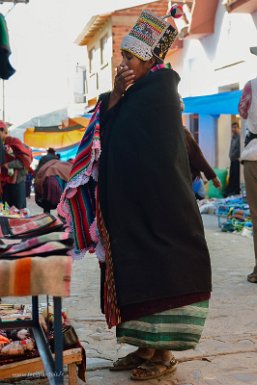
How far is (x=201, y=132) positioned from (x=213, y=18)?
3266 mm

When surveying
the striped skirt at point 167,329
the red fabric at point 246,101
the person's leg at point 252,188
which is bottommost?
the striped skirt at point 167,329

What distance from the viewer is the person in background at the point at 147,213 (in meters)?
3.37

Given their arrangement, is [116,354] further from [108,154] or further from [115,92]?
[115,92]

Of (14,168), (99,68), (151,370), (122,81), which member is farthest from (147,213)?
(99,68)

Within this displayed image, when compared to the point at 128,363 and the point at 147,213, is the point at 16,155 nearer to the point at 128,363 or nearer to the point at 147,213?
the point at 128,363

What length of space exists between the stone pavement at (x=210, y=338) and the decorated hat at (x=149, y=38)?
178cm

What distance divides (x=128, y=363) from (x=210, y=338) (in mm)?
887

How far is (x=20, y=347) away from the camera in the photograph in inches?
132

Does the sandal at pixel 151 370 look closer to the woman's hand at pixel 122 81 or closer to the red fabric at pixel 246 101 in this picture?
the woman's hand at pixel 122 81

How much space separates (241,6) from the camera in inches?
571

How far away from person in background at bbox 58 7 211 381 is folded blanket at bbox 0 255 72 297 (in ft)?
3.07

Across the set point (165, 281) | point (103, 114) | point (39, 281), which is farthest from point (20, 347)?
point (103, 114)

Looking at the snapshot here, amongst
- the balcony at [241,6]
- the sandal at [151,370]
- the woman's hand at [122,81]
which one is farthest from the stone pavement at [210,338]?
the balcony at [241,6]

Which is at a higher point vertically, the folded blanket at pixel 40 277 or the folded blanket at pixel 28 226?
the folded blanket at pixel 28 226
